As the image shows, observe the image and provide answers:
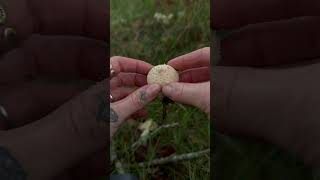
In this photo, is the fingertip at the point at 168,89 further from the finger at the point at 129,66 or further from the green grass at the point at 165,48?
the green grass at the point at 165,48

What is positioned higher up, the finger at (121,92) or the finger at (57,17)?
the finger at (57,17)

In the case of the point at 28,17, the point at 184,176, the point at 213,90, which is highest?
the point at 28,17

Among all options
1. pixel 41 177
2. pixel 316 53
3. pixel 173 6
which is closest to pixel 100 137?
pixel 41 177

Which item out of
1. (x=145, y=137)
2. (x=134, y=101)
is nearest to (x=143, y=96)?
(x=134, y=101)

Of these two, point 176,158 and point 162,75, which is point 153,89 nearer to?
point 162,75

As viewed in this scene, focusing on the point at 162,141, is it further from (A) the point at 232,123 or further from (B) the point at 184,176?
(A) the point at 232,123

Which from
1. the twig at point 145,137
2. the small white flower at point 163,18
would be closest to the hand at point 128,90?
the twig at point 145,137
